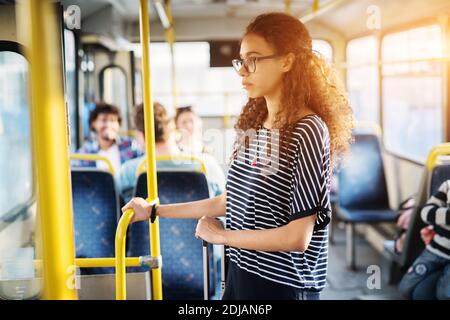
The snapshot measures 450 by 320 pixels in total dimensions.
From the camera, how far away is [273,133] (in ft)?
4.51

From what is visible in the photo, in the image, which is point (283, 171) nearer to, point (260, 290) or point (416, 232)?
point (260, 290)

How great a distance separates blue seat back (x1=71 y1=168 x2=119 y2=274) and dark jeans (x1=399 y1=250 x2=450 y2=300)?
1580 millimetres

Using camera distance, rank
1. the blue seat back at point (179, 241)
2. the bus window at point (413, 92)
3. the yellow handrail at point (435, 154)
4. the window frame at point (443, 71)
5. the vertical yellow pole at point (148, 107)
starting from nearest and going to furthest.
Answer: the vertical yellow pole at point (148, 107), the blue seat back at point (179, 241), the yellow handrail at point (435, 154), the window frame at point (443, 71), the bus window at point (413, 92)

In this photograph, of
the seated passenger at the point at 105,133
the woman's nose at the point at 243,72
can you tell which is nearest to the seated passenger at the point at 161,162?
the seated passenger at the point at 105,133

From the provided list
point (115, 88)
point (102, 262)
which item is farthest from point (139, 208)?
point (115, 88)

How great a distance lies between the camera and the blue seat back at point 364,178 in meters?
4.54

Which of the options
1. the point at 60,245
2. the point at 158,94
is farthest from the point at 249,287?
the point at 158,94

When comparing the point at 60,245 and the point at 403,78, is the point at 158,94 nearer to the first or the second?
the point at 403,78

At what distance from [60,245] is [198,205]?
0.59 meters

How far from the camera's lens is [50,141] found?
1.06 m

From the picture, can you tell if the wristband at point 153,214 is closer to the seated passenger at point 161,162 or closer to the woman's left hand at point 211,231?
the woman's left hand at point 211,231


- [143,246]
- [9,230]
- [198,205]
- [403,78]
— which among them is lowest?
[143,246]

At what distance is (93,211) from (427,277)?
174cm

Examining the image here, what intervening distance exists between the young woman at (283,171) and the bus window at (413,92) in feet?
6.21
